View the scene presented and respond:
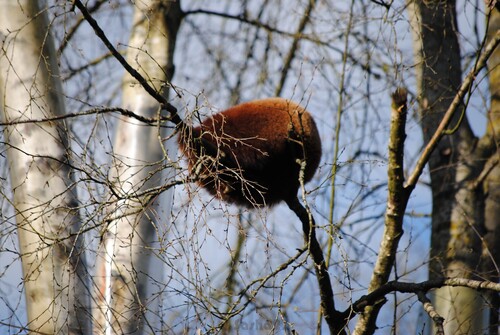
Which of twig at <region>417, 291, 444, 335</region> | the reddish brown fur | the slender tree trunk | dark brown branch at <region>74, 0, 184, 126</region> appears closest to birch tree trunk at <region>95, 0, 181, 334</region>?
the reddish brown fur

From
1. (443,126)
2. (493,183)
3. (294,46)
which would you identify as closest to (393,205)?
(443,126)

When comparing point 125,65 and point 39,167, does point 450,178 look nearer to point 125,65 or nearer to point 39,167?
point 39,167

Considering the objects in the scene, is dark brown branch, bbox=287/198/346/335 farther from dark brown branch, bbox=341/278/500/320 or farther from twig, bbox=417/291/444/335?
twig, bbox=417/291/444/335

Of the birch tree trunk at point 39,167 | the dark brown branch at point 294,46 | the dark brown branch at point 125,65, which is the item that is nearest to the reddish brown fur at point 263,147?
the dark brown branch at point 125,65

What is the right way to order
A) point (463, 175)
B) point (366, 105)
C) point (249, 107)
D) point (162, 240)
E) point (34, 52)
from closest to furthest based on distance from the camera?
point (162, 240) < point (249, 107) < point (34, 52) < point (463, 175) < point (366, 105)

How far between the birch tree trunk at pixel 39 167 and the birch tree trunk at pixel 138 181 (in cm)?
16

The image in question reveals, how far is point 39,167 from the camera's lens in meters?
3.20

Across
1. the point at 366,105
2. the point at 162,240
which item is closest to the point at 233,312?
the point at 162,240

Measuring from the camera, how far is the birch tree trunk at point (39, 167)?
305 centimetres

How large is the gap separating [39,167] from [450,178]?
2818 mm

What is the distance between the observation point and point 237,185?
2.95 m

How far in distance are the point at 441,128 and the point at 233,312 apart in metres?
1.24

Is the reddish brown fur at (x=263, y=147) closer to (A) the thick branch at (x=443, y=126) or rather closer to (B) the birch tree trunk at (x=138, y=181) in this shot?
(B) the birch tree trunk at (x=138, y=181)

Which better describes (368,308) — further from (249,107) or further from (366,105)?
(366,105)
